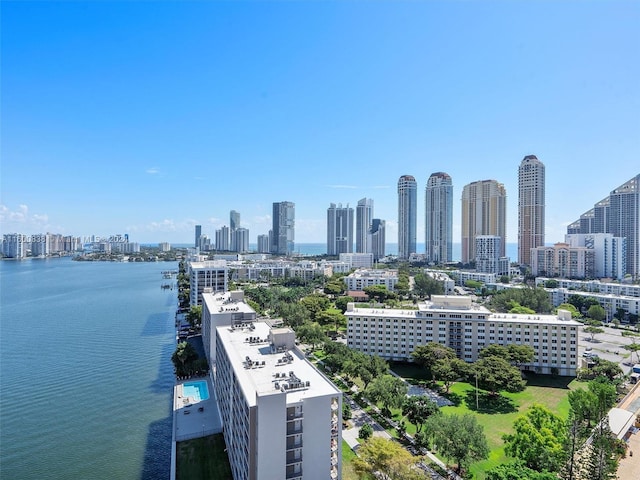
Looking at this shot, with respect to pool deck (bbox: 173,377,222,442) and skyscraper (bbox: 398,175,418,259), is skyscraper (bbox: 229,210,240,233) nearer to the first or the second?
skyscraper (bbox: 398,175,418,259)

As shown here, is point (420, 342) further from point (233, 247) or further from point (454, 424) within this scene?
point (233, 247)

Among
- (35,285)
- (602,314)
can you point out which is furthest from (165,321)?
(602,314)

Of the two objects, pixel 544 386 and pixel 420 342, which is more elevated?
pixel 420 342

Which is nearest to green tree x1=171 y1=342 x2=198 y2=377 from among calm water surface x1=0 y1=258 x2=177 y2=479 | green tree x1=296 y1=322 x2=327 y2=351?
calm water surface x1=0 y1=258 x2=177 y2=479

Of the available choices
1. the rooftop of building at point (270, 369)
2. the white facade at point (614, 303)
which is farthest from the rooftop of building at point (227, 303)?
the white facade at point (614, 303)

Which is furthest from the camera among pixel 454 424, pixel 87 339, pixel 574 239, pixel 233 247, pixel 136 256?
pixel 233 247

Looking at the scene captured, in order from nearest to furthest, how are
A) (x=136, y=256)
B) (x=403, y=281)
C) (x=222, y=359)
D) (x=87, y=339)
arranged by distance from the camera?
(x=222, y=359)
(x=87, y=339)
(x=403, y=281)
(x=136, y=256)

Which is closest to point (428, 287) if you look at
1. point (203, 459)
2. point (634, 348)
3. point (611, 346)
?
point (611, 346)

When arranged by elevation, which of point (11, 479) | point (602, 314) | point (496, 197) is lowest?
point (11, 479)
